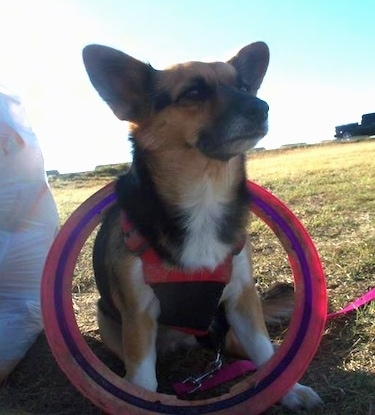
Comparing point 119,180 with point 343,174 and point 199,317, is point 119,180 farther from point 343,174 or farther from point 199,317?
point 343,174

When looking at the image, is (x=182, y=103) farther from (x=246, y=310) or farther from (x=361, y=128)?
(x=361, y=128)

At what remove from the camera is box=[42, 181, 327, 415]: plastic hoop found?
8.81 feet

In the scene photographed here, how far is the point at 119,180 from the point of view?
10.5ft

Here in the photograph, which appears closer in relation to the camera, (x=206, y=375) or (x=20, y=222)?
(x=206, y=375)

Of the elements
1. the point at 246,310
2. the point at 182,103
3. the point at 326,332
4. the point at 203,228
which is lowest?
the point at 326,332

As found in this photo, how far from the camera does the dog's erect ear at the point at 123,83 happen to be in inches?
119

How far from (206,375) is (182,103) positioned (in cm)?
137

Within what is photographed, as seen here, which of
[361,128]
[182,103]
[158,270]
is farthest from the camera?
[361,128]

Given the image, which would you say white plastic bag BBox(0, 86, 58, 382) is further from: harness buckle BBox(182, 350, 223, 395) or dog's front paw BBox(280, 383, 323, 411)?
dog's front paw BBox(280, 383, 323, 411)

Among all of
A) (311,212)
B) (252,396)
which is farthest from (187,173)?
(311,212)

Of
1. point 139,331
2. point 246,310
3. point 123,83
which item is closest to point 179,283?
point 139,331

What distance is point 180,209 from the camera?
3.01m

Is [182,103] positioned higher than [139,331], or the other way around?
[182,103]

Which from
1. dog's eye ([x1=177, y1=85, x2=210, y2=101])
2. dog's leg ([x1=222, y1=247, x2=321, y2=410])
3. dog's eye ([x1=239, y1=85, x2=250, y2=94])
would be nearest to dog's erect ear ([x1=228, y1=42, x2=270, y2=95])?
dog's eye ([x1=239, y1=85, x2=250, y2=94])
